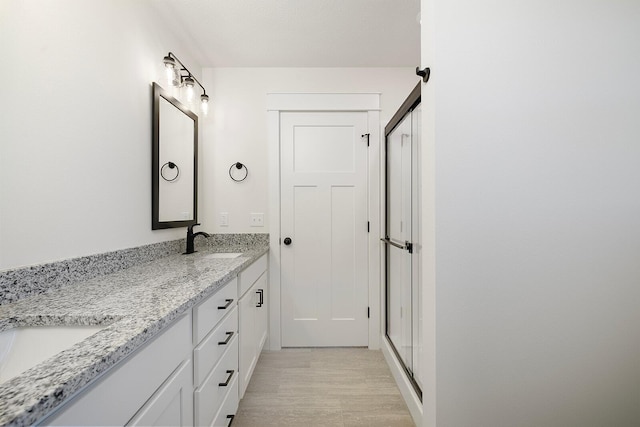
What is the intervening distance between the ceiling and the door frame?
0.30 m

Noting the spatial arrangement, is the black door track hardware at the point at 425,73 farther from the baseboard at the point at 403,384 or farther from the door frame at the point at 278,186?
the baseboard at the point at 403,384

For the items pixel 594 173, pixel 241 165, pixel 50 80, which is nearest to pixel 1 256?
pixel 50 80

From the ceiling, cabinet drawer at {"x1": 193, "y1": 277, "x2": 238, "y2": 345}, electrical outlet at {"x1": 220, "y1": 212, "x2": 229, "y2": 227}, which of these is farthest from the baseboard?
the ceiling

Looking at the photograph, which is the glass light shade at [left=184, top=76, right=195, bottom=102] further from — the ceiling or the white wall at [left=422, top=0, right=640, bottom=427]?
the white wall at [left=422, top=0, right=640, bottom=427]

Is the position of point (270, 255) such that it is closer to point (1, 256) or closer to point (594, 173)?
point (1, 256)

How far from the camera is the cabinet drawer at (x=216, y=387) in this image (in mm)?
1050

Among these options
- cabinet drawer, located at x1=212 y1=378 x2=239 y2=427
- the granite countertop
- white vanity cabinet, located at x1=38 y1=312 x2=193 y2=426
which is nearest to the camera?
the granite countertop

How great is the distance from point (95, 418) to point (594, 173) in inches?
67.8

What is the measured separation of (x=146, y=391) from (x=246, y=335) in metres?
1.02

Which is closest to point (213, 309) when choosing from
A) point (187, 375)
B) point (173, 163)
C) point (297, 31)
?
point (187, 375)

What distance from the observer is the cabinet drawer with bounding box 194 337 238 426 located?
105 cm

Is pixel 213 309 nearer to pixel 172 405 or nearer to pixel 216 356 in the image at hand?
pixel 216 356

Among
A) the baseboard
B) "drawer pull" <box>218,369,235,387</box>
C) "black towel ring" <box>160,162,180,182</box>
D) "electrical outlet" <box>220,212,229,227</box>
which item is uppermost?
"black towel ring" <box>160,162,180,182</box>

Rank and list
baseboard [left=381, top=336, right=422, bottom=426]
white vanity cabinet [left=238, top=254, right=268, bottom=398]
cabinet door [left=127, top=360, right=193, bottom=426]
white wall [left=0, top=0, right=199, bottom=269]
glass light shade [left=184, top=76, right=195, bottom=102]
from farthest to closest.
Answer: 1. glass light shade [left=184, top=76, right=195, bottom=102]
2. white vanity cabinet [left=238, top=254, right=268, bottom=398]
3. baseboard [left=381, top=336, right=422, bottom=426]
4. white wall [left=0, top=0, right=199, bottom=269]
5. cabinet door [left=127, top=360, right=193, bottom=426]
